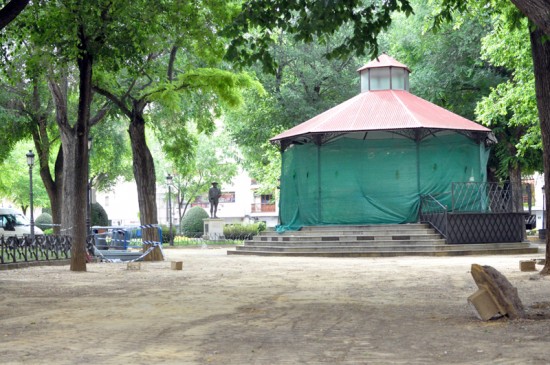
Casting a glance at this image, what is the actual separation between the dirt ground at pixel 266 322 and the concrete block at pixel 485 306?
0.11 m

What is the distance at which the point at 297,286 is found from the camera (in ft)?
49.2

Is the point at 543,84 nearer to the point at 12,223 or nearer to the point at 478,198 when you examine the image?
the point at 478,198

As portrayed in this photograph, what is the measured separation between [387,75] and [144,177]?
14.9 meters

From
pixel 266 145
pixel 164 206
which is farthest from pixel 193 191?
pixel 266 145

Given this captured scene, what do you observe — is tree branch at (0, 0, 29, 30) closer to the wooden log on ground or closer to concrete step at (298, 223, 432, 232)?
the wooden log on ground

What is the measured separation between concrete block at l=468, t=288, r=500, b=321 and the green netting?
71.7 ft

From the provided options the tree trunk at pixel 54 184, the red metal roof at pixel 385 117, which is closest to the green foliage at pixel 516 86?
the red metal roof at pixel 385 117

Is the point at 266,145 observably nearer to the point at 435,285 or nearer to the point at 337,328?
the point at 435,285

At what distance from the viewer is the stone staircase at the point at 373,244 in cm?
2784

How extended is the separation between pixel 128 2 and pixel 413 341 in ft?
39.9

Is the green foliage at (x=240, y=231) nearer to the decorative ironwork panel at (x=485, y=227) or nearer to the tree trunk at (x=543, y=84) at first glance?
the decorative ironwork panel at (x=485, y=227)

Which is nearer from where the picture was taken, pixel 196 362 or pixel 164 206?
pixel 196 362

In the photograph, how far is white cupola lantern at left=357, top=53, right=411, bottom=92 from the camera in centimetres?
3591

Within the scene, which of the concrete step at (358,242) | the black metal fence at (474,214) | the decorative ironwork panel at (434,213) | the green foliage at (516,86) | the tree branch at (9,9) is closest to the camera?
the tree branch at (9,9)
